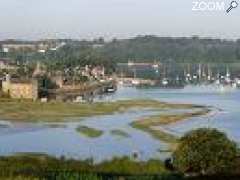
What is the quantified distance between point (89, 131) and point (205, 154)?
2830 centimetres

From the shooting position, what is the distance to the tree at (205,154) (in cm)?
1833

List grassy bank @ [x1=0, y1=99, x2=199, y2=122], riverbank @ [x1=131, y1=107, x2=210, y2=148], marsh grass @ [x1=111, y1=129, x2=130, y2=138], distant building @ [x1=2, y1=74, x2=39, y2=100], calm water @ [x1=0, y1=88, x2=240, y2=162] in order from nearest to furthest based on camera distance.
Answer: calm water @ [x1=0, y1=88, x2=240, y2=162], riverbank @ [x1=131, y1=107, x2=210, y2=148], marsh grass @ [x1=111, y1=129, x2=130, y2=138], grassy bank @ [x1=0, y1=99, x2=199, y2=122], distant building @ [x1=2, y1=74, x2=39, y2=100]

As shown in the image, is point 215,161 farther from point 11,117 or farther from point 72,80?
point 72,80

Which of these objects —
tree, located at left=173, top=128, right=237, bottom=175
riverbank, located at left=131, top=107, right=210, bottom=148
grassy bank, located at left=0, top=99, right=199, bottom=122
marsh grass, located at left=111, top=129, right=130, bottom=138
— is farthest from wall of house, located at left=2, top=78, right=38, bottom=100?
tree, located at left=173, top=128, right=237, bottom=175

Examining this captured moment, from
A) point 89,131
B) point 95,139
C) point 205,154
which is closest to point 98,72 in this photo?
point 89,131

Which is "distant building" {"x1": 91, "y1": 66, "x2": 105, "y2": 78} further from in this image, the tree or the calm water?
the tree

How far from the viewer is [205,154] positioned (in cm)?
1850

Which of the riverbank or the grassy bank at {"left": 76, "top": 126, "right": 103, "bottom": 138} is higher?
the grassy bank at {"left": 76, "top": 126, "right": 103, "bottom": 138}

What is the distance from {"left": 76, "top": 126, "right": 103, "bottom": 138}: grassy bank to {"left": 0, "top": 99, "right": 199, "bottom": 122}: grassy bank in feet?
24.0

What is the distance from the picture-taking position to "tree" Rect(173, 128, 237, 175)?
18.3m

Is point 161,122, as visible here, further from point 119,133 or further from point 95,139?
point 95,139

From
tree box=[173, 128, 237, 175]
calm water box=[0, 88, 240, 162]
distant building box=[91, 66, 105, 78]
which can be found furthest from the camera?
distant building box=[91, 66, 105, 78]

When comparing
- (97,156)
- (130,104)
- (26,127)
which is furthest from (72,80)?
(97,156)

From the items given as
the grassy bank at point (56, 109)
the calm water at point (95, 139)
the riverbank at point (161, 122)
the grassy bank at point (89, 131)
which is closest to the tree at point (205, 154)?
the calm water at point (95, 139)
